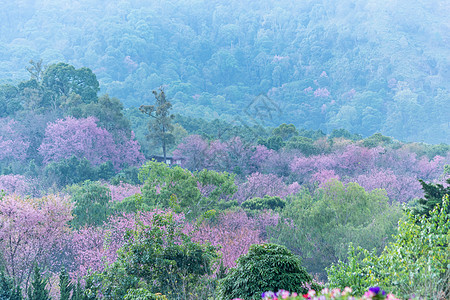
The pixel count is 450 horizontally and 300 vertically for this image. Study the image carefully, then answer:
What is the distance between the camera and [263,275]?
26.7 feet

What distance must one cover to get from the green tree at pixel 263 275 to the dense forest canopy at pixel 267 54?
63.2 meters

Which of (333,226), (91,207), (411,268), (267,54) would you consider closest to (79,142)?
(91,207)

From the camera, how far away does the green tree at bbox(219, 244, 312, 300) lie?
8.10 m

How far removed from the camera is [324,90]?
87.2 m

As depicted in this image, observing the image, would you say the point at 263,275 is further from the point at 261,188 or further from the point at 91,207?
the point at 261,188

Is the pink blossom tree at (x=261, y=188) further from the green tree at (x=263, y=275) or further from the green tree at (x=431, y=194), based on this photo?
the green tree at (x=263, y=275)

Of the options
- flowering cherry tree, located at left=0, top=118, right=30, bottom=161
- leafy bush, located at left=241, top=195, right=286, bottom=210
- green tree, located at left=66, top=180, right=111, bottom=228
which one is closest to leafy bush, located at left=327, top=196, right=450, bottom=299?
green tree, located at left=66, top=180, right=111, bottom=228

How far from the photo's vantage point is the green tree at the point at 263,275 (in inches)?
319

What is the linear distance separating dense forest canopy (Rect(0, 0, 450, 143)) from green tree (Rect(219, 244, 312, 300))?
63.2m

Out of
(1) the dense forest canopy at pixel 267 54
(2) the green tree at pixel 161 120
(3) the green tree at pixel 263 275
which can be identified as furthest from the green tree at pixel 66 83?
(3) the green tree at pixel 263 275

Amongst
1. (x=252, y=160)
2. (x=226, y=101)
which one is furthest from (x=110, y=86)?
(x=252, y=160)

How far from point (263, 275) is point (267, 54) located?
95.7 meters

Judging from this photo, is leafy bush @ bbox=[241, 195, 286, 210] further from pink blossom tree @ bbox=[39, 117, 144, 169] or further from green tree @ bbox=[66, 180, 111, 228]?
pink blossom tree @ bbox=[39, 117, 144, 169]

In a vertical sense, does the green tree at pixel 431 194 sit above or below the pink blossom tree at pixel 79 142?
below
